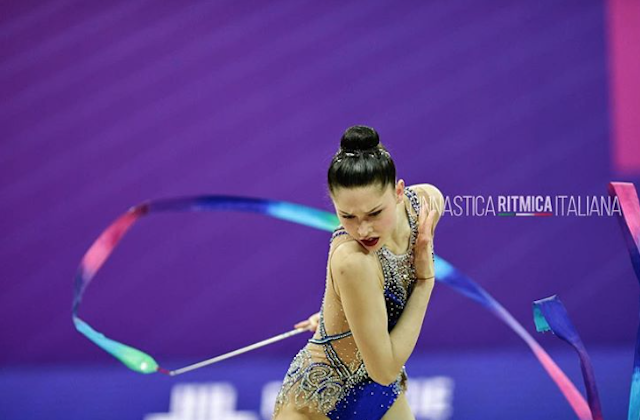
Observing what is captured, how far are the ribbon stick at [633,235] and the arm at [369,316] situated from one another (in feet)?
5.10

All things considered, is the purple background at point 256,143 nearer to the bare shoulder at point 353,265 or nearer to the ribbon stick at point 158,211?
the ribbon stick at point 158,211

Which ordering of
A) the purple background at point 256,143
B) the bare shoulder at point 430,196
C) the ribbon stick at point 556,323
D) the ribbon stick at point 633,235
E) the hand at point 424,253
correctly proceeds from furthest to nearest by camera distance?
1. the purple background at point 256,143
2. the ribbon stick at point 633,235
3. the ribbon stick at point 556,323
4. the bare shoulder at point 430,196
5. the hand at point 424,253

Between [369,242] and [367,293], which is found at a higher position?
[369,242]

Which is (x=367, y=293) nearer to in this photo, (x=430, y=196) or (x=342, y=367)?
(x=342, y=367)

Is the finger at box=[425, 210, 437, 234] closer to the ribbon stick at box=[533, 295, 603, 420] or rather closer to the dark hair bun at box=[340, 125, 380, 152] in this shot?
the dark hair bun at box=[340, 125, 380, 152]

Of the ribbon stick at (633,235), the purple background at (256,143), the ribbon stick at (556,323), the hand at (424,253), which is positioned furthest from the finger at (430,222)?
the purple background at (256,143)

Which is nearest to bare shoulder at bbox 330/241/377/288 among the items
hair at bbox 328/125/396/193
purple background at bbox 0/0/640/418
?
hair at bbox 328/125/396/193

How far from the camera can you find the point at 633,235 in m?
3.12

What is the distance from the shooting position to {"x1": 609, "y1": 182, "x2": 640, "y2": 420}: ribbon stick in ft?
9.84

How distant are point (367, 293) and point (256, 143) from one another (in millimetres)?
2190

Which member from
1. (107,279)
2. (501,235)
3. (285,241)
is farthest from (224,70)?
(501,235)

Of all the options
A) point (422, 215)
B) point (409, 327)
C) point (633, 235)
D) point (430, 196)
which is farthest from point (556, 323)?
point (409, 327)

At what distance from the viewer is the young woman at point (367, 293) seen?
5.46 ft

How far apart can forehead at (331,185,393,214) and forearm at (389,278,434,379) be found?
0.24 metres
